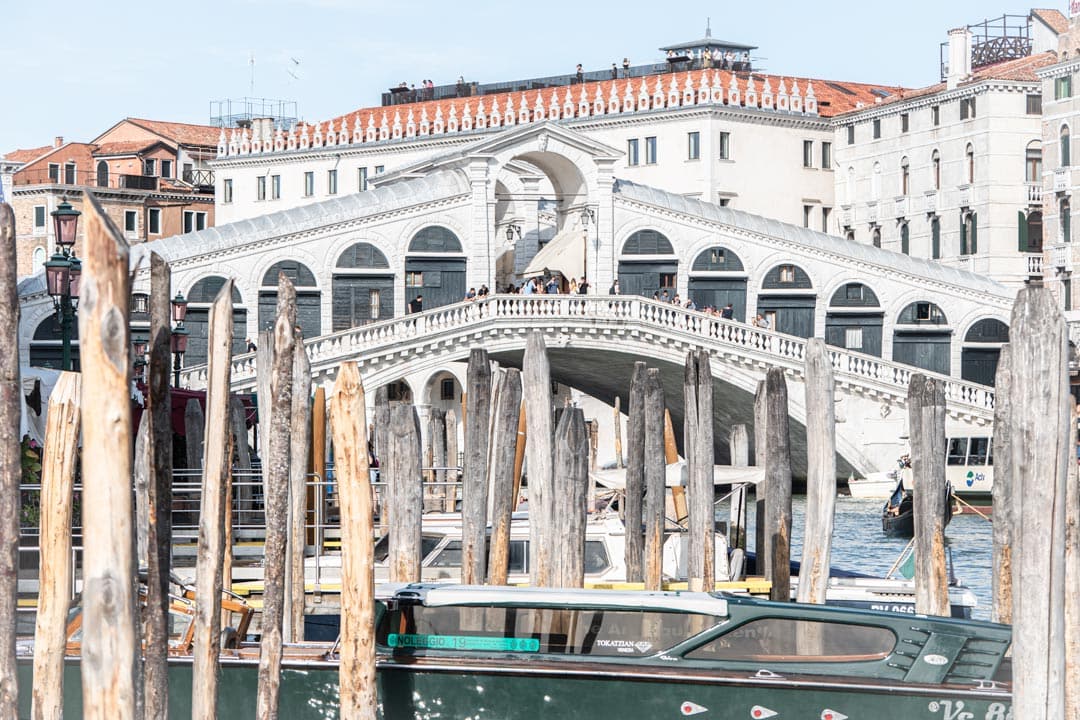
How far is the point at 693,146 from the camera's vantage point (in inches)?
1655

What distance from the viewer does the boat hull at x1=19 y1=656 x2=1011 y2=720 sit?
911 cm

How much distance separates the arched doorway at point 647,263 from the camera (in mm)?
36469

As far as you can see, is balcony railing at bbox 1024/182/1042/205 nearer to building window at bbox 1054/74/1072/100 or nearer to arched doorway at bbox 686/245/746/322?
building window at bbox 1054/74/1072/100

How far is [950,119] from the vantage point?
39.0 meters

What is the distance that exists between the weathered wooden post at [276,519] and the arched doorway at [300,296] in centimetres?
2592

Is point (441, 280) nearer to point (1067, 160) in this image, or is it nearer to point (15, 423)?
point (1067, 160)

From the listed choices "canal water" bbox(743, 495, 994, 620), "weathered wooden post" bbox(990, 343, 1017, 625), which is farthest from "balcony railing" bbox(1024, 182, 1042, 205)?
"weathered wooden post" bbox(990, 343, 1017, 625)

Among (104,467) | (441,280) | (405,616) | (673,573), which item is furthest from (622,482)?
(441,280)

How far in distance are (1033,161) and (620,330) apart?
35.0 feet

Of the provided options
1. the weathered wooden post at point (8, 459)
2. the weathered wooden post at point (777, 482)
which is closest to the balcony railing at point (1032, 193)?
the weathered wooden post at point (777, 482)

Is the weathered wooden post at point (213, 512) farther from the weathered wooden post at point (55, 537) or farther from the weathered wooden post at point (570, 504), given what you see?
the weathered wooden post at point (570, 504)

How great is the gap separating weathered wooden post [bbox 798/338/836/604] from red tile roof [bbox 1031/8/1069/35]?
98.8ft

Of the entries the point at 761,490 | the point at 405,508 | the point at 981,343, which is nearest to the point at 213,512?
the point at 405,508

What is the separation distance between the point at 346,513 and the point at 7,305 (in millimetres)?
1950
